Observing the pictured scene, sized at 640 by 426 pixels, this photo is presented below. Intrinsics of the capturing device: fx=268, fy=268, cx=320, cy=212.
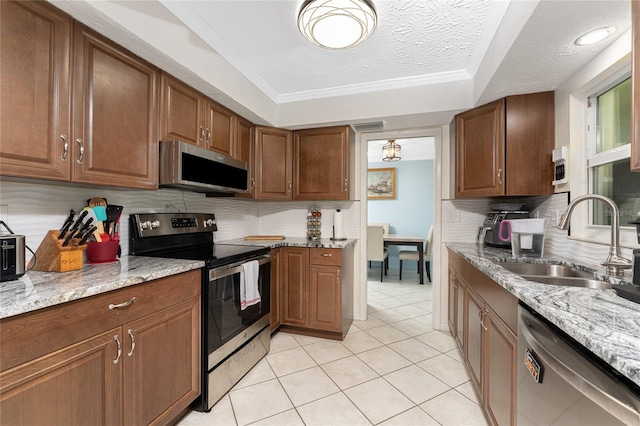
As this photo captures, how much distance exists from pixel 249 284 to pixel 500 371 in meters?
1.54

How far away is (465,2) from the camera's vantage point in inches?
58.7

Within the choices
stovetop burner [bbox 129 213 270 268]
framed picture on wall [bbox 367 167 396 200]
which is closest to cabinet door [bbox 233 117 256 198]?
stovetop burner [bbox 129 213 270 268]

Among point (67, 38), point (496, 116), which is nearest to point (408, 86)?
point (496, 116)

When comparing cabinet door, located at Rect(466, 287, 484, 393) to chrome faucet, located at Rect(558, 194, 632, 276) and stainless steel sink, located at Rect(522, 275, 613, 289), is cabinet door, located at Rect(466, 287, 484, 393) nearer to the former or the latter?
stainless steel sink, located at Rect(522, 275, 613, 289)

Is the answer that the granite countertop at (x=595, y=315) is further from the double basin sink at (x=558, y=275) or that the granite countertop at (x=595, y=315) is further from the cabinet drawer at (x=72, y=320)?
the cabinet drawer at (x=72, y=320)

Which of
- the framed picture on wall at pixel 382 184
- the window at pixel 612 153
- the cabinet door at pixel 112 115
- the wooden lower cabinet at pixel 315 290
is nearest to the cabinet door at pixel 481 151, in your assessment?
the window at pixel 612 153

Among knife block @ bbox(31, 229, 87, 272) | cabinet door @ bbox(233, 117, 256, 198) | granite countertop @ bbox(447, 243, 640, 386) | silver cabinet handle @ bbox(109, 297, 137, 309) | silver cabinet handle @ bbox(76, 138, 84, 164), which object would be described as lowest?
silver cabinet handle @ bbox(109, 297, 137, 309)

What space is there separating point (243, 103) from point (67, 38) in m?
1.14

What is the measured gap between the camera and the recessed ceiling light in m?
1.27

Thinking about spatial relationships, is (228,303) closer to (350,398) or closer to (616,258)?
(350,398)

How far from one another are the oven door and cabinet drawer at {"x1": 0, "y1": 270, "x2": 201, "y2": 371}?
28cm

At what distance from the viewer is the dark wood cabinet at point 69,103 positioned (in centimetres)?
104

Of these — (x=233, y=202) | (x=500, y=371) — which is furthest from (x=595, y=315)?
(x=233, y=202)

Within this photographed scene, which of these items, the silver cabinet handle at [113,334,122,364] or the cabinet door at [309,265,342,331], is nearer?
the silver cabinet handle at [113,334,122,364]
